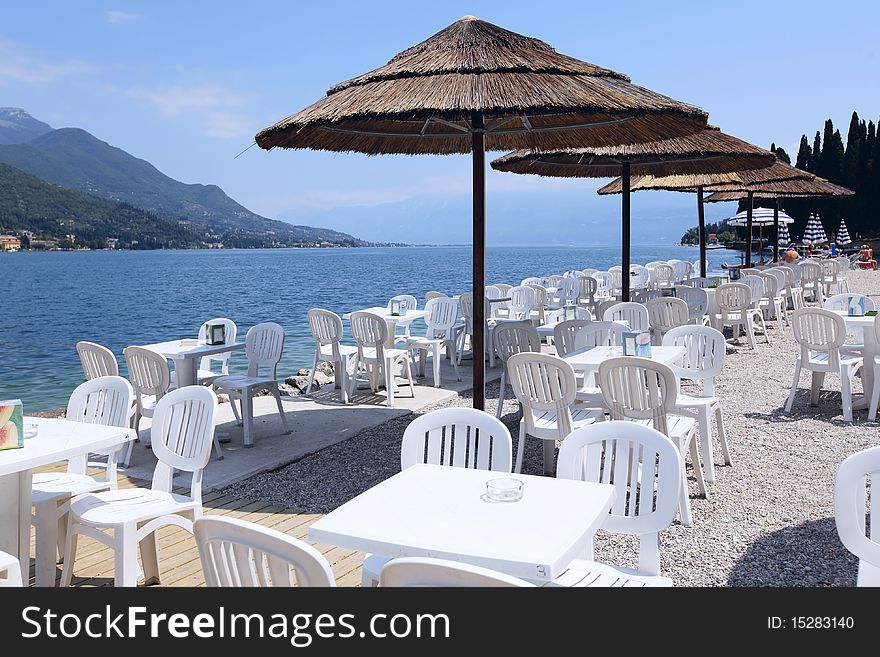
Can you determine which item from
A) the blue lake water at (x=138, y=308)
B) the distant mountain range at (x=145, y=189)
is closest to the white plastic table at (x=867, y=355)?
the blue lake water at (x=138, y=308)

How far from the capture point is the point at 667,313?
328 inches

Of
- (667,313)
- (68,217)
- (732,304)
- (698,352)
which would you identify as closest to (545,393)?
(698,352)

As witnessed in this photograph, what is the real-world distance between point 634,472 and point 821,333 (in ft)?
14.3

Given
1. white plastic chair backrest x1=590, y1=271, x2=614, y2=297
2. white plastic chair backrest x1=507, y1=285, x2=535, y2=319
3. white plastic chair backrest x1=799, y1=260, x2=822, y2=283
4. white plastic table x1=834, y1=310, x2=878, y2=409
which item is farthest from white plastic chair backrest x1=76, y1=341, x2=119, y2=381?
white plastic chair backrest x1=799, y1=260, x2=822, y2=283

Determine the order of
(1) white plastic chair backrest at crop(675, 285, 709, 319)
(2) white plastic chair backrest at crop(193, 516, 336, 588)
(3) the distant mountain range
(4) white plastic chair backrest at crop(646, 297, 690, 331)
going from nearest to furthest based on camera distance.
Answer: (2) white plastic chair backrest at crop(193, 516, 336, 588), (4) white plastic chair backrest at crop(646, 297, 690, 331), (1) white plastic chair backrest at crop(675, 285, 709, 319), (3) the distant mountain range

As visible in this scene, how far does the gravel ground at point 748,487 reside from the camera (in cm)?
354

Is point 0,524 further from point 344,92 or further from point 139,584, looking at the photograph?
point 344,92

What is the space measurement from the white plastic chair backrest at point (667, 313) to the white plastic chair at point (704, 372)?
2574mm

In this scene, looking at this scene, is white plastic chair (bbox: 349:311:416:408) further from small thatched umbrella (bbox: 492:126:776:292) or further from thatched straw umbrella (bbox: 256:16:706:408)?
small thatched umbrella (bbox: 492:126:776:292)

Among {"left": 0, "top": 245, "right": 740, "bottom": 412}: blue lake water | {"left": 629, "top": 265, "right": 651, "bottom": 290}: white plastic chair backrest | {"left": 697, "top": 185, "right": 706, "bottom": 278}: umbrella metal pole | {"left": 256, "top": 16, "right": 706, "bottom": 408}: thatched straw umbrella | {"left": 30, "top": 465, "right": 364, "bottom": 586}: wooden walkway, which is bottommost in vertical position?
A: {"left": 0, "top": 245, "right": 740, "bottom": 412}: blue lake water

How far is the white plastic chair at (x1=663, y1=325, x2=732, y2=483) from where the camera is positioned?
4672mm

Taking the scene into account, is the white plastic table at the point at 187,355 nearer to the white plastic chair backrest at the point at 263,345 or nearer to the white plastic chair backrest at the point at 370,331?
the white plastic chair backrest at the point at 263,345

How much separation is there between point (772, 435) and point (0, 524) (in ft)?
16.3

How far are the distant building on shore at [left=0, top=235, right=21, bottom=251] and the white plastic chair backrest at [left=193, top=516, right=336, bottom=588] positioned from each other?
97.0 meters
